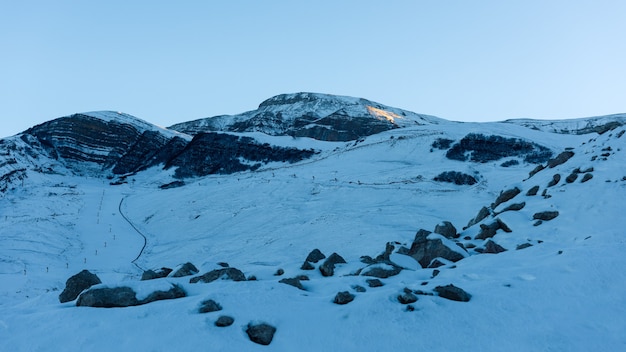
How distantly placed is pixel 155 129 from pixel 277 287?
9732 centimetres

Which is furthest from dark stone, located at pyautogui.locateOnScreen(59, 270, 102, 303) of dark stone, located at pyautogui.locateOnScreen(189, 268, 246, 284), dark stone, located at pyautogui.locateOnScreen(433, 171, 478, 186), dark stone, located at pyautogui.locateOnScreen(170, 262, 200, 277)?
dark stone, located at pyautogui.locateOnScreen(433, 171, 478, 186)

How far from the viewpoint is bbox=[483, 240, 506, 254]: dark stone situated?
12.5 meters

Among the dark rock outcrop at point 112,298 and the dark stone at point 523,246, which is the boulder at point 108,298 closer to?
the dark rock outcrop at point 112,298

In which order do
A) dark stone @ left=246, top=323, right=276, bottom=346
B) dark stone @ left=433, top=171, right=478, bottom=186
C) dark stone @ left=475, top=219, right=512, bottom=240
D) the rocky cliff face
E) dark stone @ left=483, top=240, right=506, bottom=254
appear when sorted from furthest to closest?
the rocky cliff face
dark stone @ left=433, top=171, right=478, bottom=186
dark stone @ left=475, top=219, right=512, bottom=240
dark stone @ left=483, top=240, right=506, bottom=254
dark stone @ left=246, top=323, right=276, bottom=346

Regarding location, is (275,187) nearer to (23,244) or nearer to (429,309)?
(23,244)

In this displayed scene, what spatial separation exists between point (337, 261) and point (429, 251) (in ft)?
8.92

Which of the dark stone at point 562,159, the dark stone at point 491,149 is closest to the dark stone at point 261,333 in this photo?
the dark stone at point 562,159

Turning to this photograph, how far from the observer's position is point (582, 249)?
10.3 m

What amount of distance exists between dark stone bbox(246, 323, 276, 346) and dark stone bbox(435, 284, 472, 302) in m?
3.32

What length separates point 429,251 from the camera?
12812 millimetres

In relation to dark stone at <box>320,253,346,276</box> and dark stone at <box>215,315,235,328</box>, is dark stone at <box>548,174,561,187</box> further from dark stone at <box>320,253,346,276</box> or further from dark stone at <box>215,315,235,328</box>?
dark stone at <box>215,315,235,328</box>

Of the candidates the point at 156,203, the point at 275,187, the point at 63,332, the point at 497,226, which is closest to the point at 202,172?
the point at 156,203

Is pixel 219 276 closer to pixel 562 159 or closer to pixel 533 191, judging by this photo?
pixel 533 191

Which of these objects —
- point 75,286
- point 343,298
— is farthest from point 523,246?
point 75,286
